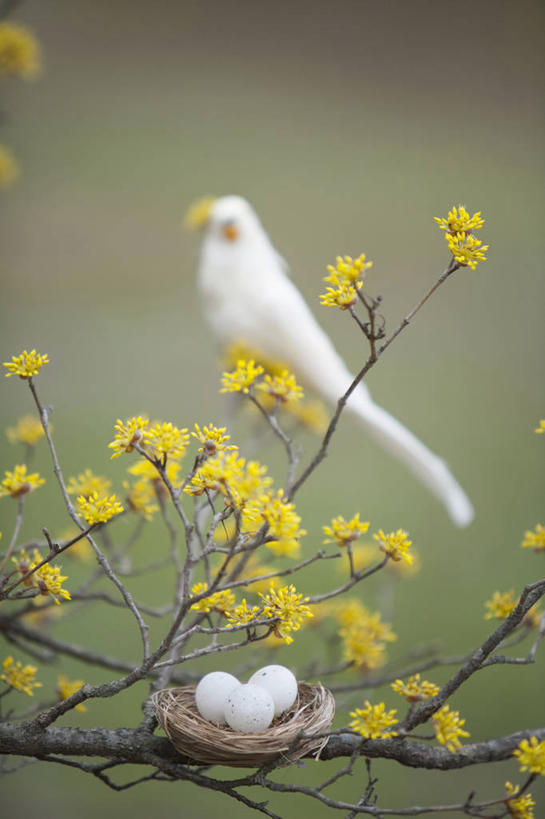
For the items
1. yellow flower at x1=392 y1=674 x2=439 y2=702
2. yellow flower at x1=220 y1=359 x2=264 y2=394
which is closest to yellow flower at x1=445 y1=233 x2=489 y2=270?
yellow flower at x1=220 y1=359 x2=264 y2=394

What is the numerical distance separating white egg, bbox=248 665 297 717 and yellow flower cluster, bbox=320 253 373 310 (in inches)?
9.0

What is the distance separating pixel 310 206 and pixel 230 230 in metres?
0.98

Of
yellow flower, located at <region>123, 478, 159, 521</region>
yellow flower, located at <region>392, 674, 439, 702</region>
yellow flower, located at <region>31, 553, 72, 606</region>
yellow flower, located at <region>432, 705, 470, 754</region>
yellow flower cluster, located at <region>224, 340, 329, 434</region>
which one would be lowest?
yellow flower, located at <region>432, 705, 470, 754</region>

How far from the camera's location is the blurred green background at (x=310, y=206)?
1.46 m

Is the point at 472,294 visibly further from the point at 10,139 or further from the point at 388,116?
the point at 10,139

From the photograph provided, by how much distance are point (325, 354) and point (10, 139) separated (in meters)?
1.24

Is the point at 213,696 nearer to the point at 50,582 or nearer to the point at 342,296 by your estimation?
the point at 50,582

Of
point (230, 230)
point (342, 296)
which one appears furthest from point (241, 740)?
point (230, 230)

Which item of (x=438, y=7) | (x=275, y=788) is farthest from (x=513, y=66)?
(x=275, y=788)

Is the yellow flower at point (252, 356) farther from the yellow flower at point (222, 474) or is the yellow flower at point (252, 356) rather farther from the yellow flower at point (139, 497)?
the yellow flower at point (222, 474)

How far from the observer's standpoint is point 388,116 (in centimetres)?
161

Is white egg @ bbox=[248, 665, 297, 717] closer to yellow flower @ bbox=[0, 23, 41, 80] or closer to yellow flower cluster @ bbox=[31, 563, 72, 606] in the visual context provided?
yellow flower cluster @ bbox=[31, 563, 72, 606]

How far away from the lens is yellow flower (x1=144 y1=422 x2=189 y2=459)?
13.9 inches

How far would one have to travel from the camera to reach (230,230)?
77 cm
